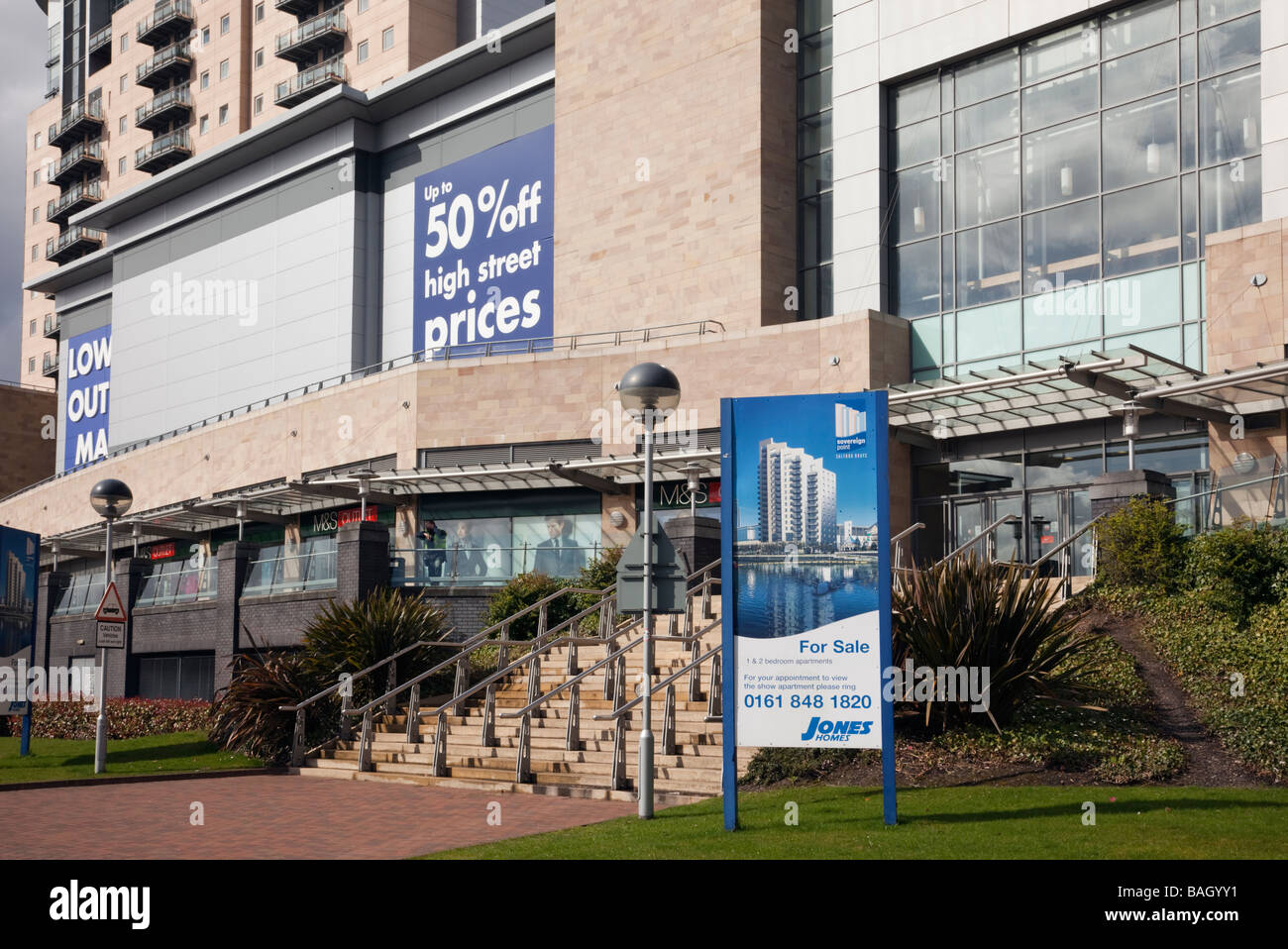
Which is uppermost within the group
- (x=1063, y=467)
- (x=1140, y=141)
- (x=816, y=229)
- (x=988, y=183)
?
(x=1140, y=141)

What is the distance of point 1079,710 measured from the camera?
15750mm

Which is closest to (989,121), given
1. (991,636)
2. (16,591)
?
(991,636)

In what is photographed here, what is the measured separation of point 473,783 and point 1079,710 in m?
7.40

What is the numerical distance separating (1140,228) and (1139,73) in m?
3.44

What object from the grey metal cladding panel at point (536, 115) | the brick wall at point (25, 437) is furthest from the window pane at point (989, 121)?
the brick wall at point (25, 437)

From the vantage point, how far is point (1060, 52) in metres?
31.3

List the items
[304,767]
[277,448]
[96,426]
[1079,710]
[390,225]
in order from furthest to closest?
[96,426], [390,225], [277,448], [304,767], [1079,710]

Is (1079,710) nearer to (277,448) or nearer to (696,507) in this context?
(696,507)

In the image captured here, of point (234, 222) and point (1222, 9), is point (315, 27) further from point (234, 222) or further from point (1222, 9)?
point (1222, 9)

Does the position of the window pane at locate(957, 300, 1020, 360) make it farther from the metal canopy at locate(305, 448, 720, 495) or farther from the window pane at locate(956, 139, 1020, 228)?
the metal canopy at locate(305, 448, 720, 495)

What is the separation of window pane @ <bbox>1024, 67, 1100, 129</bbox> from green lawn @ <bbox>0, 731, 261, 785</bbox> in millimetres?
22218

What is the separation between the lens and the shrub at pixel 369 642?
2180 cm

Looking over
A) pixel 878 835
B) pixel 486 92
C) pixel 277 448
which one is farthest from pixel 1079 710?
pixel 486 92

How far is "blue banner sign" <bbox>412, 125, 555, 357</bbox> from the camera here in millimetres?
41906
